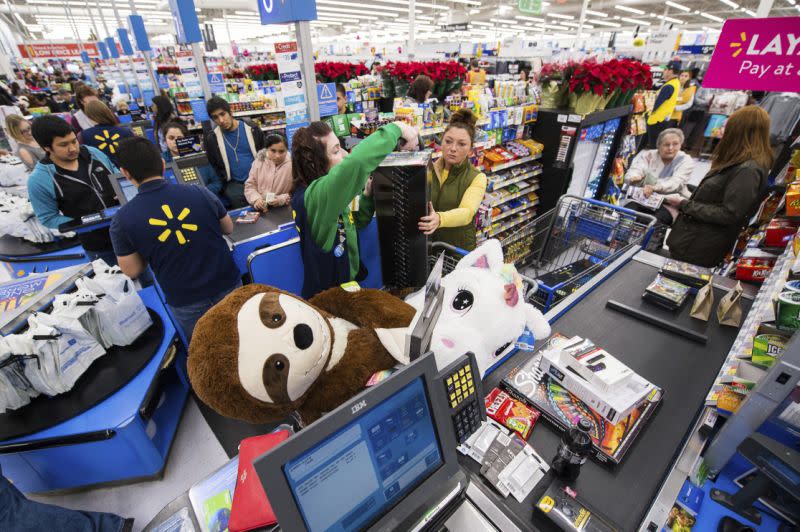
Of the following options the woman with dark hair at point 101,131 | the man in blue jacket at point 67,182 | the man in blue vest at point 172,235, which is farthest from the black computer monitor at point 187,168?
the woman with dark hair at point 101,131

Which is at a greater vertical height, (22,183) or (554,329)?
(554,329)

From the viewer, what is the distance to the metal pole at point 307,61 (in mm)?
2621

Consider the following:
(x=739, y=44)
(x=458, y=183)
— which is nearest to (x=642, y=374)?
(x=458, y=183)

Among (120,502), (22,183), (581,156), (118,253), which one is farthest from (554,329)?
(22,183)

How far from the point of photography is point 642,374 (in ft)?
4.70

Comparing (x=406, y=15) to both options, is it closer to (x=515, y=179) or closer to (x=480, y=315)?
(x=515, y=179)

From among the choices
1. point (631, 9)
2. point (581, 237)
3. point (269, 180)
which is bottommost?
point (581, 237)

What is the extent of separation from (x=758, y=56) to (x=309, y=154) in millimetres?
2770

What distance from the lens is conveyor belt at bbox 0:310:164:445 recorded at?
183 cm

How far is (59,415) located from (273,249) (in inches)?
54.9

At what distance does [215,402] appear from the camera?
109 centimetres

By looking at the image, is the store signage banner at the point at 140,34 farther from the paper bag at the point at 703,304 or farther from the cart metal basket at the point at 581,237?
the paper bag at the point at 703,304

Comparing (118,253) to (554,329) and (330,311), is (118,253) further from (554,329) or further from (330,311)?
(554,329)

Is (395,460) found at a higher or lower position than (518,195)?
higher
